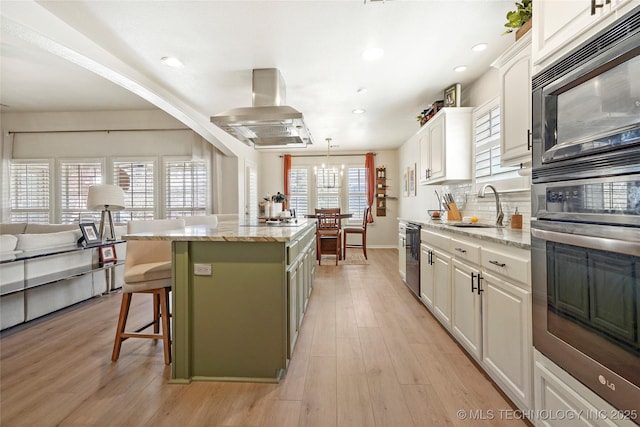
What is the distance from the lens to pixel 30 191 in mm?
5387

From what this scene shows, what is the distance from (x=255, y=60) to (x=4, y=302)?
3134 millimetres

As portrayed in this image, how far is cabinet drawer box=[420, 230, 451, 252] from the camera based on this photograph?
2.30 metres

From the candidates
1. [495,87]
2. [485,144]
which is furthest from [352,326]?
[495,87]

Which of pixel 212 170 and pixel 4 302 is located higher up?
pixel 212 170

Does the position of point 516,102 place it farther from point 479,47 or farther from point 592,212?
point 592,212

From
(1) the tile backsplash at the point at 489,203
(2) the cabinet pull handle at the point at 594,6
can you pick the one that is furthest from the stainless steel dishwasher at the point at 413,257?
(2) the cabinet pull handle at the point at 594,6

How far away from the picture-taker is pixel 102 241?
334 centimetres

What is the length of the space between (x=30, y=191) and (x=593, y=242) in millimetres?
7962

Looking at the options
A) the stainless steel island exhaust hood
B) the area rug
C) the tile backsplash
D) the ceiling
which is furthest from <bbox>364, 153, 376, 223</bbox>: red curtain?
the stainless steel island exhaust hood

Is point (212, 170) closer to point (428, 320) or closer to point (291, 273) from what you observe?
point (291, 273)

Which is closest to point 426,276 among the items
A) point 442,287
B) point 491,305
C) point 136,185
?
point 442,287

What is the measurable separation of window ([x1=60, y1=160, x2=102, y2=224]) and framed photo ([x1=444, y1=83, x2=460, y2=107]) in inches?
245

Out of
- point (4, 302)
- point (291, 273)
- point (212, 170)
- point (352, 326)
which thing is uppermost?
point (212, 170)

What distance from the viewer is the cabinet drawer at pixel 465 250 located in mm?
1809
